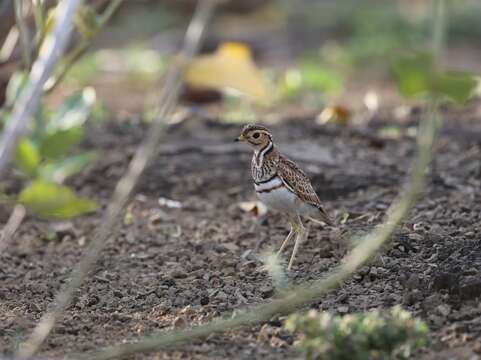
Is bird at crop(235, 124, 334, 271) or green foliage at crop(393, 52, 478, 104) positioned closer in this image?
green foliage at crop(393, 52, 478, 104)

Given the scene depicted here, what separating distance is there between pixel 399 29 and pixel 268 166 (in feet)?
29.1

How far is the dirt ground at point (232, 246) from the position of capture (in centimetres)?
365

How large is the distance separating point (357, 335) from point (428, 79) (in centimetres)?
92

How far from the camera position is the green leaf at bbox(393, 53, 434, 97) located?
243cm

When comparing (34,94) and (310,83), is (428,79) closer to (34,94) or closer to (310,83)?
(34,94)

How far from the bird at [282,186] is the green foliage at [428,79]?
213 centimetres

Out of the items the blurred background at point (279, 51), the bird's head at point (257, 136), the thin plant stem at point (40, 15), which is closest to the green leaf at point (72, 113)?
the thin plant stem at point (40, 15)

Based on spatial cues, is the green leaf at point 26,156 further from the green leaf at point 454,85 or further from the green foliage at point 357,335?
the green leaf at point 454,85

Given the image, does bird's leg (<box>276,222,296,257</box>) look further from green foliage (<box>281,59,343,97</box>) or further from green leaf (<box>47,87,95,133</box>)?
green foliage (<box>281,59,343,97</box>)

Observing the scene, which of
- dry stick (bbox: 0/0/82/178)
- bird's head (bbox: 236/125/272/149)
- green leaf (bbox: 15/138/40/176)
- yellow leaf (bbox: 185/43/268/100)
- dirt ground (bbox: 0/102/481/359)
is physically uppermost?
dry stick (bbox: 0/0/82/178)

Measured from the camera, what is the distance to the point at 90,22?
411 cm

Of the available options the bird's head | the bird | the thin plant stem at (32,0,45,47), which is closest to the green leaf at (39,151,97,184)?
the thin plant stem at (32,0,45,47)

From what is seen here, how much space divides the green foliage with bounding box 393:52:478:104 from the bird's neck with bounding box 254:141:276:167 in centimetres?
227

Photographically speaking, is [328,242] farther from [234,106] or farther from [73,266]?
[234,106]
